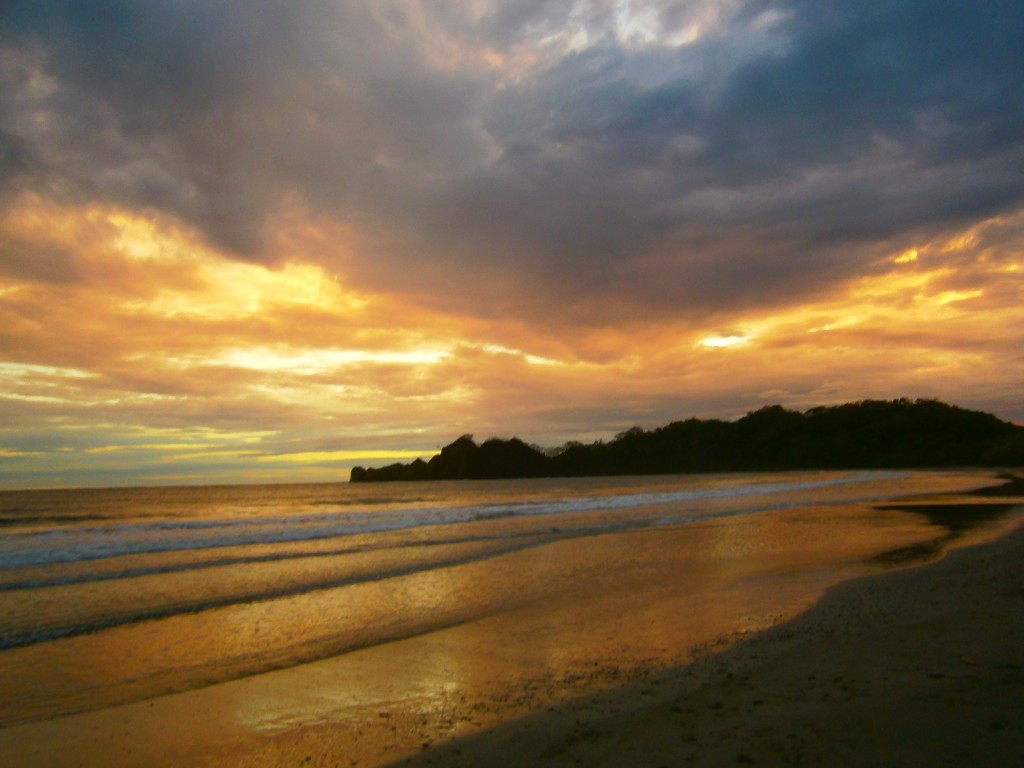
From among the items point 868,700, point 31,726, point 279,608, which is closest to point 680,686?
point 868,700

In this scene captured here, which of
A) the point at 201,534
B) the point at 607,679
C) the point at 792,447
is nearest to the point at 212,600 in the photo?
the point at 607,679

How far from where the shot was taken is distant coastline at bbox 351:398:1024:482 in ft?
395

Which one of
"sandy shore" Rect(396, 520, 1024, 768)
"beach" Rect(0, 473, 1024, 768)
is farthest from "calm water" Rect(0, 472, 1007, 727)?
"sandy shore" Rect(396, 520, 1024, 768)

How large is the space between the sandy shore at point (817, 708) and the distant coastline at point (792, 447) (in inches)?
4033

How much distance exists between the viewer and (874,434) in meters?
140

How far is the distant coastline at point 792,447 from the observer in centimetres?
12038

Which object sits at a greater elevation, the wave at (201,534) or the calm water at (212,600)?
the wave at (201,534)

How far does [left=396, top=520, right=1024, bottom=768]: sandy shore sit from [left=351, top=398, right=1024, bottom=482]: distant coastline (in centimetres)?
10244

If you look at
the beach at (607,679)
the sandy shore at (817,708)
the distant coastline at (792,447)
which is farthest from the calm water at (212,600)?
the distant coastline at (792,447)

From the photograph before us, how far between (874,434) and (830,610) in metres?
151

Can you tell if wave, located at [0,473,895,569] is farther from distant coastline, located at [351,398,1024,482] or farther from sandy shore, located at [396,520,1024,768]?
distant coastline, located at [351,398,1024,482]

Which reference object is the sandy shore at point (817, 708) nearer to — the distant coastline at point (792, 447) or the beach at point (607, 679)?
the beach at point (607, 679)

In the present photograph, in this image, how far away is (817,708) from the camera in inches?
211

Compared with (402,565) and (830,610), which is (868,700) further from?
(402,565)
